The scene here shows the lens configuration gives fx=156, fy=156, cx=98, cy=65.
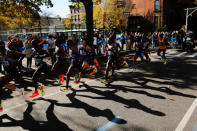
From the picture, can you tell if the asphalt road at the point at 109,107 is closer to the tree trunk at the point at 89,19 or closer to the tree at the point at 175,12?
the tree trunk at the point at 89,19

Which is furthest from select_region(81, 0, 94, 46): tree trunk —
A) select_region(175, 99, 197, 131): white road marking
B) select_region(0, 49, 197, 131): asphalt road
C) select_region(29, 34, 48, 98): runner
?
select_region(175, 99, 197, 131): white road marking

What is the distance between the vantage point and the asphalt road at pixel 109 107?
148 inches

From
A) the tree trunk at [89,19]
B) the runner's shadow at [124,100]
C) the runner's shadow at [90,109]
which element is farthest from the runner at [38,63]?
the tree trunk at [89,19]

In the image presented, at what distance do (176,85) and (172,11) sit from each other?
1694 inches

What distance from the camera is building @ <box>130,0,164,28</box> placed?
40369 mm

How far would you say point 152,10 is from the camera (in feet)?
134

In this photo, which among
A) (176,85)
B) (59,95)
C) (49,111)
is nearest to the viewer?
(49,111)

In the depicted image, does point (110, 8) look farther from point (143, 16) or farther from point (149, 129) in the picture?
point (149, 129)

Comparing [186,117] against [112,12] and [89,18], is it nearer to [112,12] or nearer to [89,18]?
[89,18]

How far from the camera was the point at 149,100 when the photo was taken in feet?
16.6

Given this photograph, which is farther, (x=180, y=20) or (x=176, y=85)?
(x=180, y=20)

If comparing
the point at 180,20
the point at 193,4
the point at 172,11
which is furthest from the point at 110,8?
the point at 193,4

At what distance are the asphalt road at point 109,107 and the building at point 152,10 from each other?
124 feet

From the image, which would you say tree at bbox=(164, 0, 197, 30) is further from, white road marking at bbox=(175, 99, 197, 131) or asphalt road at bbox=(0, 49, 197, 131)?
white road marking at bbox=(175, 99, 197, 131)
